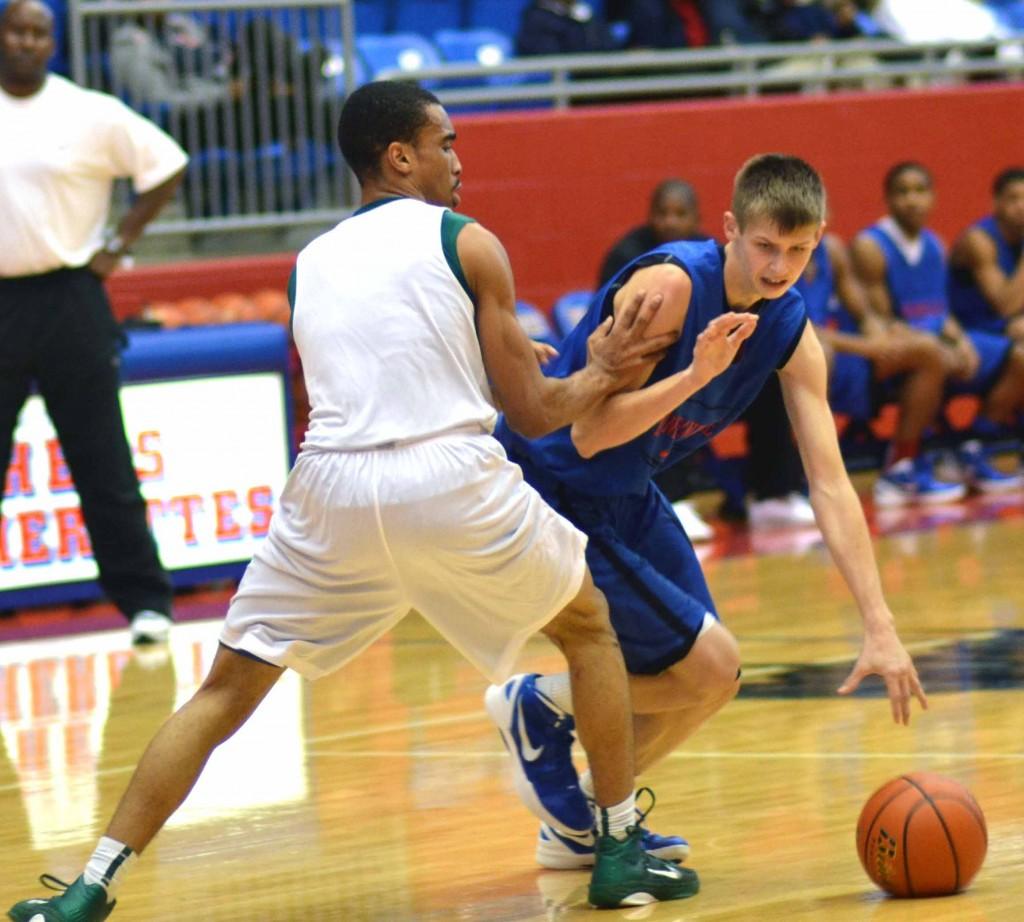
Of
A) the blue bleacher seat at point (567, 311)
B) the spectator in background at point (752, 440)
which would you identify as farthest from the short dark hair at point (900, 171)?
the blue bleacher seat at point (567, 311)

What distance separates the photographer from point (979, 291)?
1162cm

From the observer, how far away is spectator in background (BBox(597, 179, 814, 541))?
9.90 metres

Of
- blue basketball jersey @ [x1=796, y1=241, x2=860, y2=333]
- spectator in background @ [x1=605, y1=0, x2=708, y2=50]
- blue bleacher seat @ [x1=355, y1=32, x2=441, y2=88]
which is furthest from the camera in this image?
spectator in background @ [x1=605, y1=0, x2=708, y2=50]

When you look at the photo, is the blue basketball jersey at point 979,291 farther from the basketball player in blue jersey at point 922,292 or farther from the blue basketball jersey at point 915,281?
the blue basketball jersey at point 915,281

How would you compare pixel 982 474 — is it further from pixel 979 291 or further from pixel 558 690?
pixel 558 690

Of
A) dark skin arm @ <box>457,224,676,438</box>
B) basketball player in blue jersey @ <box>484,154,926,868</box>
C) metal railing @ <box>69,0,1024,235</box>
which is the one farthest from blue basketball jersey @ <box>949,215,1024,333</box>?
dark skin arm @ <box>457,224,676,438</box>

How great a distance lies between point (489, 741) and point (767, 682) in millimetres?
1059

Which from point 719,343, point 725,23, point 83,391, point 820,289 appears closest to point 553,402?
point 719,343

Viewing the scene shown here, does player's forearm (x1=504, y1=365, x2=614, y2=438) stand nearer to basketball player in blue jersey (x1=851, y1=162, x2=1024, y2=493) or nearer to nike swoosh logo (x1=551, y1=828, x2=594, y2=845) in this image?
nike swoosh logo (x1=551, y1=828, x2=594, y2=845)

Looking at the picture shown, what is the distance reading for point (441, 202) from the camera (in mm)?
4184

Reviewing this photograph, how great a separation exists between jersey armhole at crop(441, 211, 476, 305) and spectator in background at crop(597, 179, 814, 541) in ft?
18.8

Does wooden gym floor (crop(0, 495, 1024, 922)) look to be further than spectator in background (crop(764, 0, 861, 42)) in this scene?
No

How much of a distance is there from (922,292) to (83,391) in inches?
207

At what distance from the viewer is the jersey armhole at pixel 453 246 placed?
399 centimetres
